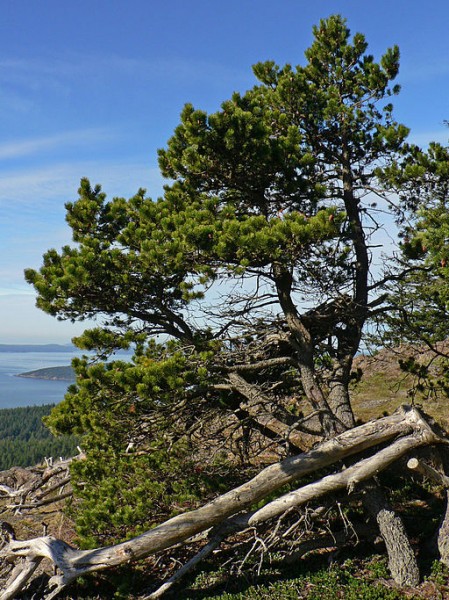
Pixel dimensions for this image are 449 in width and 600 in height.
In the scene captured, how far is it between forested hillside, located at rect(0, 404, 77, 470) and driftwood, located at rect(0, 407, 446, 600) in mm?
45861

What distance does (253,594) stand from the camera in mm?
8203

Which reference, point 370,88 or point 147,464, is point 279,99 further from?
point 147,464

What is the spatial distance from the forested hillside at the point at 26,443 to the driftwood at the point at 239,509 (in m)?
45.9

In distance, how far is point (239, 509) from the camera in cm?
848

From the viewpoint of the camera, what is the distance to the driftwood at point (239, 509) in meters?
8.05

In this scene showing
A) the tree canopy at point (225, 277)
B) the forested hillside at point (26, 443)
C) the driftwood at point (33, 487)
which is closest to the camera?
the tree canopy at point (225, 277)

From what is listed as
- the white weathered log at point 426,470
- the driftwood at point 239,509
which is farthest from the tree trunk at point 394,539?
the white weathered log at point 426,470

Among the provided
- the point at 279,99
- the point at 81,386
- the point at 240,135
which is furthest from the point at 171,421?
the point at 279,99

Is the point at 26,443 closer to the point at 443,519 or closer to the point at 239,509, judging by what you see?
the point at 239,509

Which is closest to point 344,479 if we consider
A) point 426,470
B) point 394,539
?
point 394,539

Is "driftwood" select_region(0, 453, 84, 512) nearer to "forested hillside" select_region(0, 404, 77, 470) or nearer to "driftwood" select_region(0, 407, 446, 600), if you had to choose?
"driftwood" select_region(0, 407, 446, 600)

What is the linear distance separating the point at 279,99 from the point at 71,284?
646 centimetres

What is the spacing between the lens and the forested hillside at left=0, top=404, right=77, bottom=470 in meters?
95.0

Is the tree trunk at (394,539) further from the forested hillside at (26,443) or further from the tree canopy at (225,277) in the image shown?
the forested hillside at (26,443)
